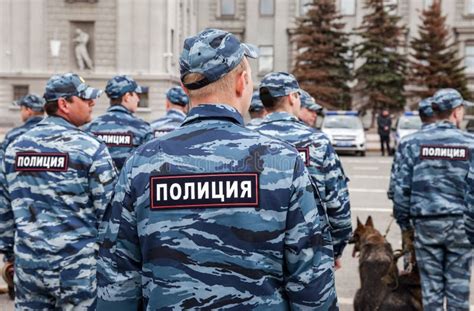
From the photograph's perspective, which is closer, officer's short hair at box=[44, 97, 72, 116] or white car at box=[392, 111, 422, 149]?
officer's short hair at box=[44, 97, 72, 116]

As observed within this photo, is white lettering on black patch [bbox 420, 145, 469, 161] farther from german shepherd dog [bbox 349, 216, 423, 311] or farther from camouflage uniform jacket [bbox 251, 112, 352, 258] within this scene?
camouflage uniform jacket [bbox 251, 112, 352, 258]

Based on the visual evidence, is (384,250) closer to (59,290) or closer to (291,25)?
(59,290)

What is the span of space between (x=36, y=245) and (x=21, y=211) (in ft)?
0.73

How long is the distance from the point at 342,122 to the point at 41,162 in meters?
25.0

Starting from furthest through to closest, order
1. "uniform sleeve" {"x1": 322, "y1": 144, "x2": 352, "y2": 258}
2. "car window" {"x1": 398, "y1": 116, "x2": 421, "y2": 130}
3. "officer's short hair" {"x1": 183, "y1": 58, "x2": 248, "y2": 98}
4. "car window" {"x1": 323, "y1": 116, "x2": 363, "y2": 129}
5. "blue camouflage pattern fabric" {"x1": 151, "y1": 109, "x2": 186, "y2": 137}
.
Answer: "car window" {"x1": 323, "y1": 116, "x2": 363, "y2": 129} < "car window" {"x1": 398, "y1": 116, "x2": 421, "y2": 130} < "blue camouflage pattern fabric" {"x1": 151, "y1": 109, "x2": 186, "y2": 137} < "uniform sleeve" {"x1": 322, "y1": 144, "x2": 352, "y2": 258} < "officer's short hair" {"x1": 183, "y1": 58, "x2": 248, "y2": 98}

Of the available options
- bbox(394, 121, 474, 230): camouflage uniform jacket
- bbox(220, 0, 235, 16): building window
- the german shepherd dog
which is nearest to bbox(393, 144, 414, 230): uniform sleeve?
bbox(394, 121, 474, 230): camouflage uniform jacket

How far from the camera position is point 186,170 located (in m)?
2.41

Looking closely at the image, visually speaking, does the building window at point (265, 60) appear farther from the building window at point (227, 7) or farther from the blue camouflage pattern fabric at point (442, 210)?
the blue camouflage pattern fabric at point (442, 210)

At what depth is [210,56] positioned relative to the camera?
2.46 metres

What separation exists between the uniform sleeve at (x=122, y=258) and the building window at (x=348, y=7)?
175ft

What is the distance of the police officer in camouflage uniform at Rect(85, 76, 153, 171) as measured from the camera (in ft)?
22.7

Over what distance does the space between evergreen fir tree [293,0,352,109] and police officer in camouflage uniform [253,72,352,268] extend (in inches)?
1567

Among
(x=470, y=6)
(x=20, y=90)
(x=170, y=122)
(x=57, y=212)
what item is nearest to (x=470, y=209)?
(x=57, y=212)

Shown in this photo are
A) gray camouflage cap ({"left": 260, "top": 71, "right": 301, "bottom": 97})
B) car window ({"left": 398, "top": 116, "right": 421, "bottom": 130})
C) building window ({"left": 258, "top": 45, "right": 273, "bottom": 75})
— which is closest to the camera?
gray camouflage cap ({"left": 260, "top": 71, "right": 301, "bottom": 97})
